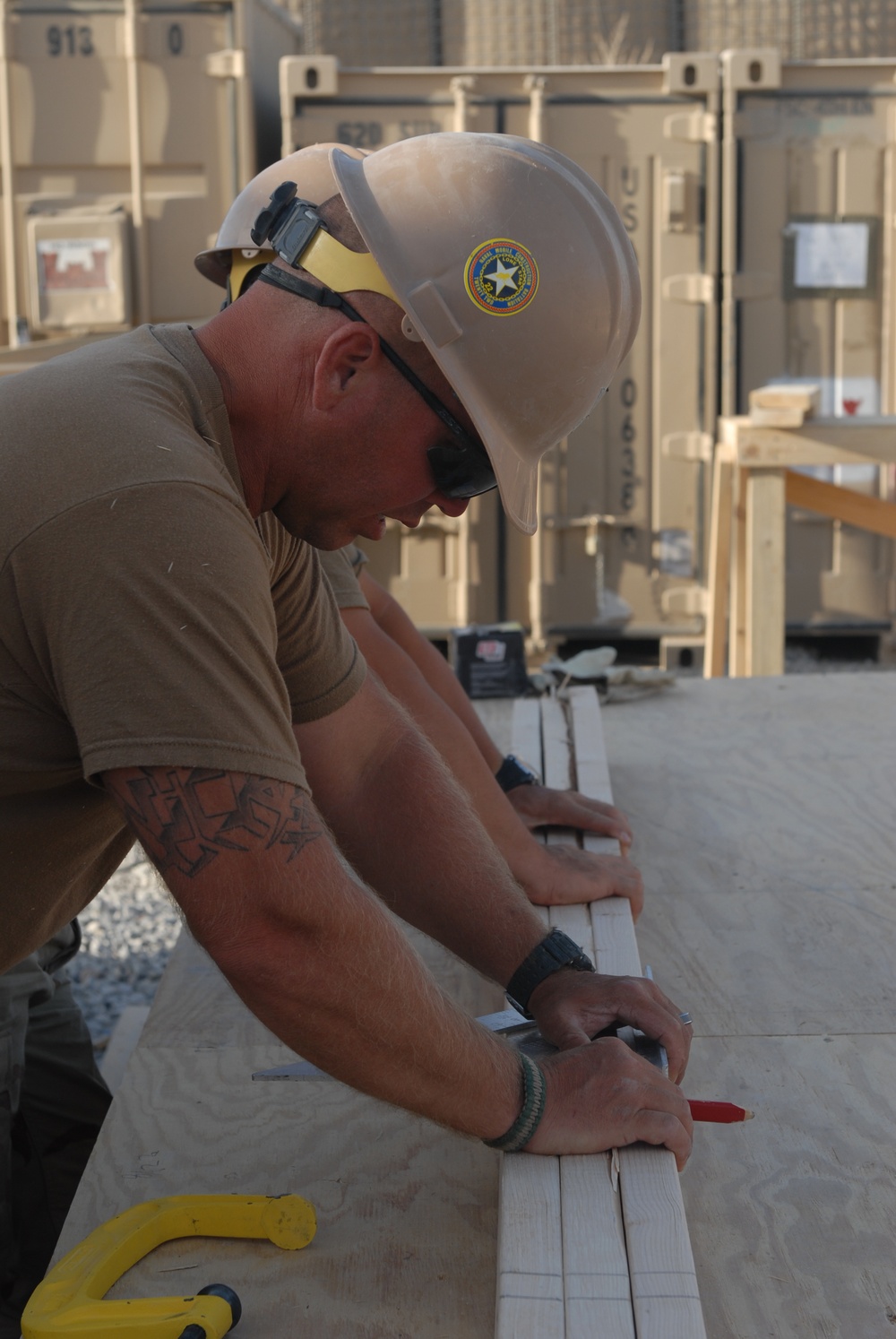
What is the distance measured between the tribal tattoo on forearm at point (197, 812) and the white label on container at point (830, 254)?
6105mm

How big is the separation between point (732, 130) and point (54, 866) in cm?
594

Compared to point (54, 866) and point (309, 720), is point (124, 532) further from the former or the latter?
point (309, 720)

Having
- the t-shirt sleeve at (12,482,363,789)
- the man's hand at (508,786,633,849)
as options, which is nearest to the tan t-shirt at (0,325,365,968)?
the t-shirt sleeve at (12,482,363,789)

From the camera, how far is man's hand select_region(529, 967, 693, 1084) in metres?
1.79

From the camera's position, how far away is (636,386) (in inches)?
270

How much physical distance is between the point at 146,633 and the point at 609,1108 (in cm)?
78

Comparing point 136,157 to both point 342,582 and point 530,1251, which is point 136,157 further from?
point 530,1251

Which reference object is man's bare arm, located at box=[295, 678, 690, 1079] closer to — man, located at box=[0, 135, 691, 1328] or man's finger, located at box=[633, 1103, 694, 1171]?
man, located at box=[0, 135, 691, 1328]

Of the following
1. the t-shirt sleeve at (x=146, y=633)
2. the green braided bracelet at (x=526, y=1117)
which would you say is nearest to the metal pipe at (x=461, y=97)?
the t-shirt sleeve at (x=146, y=633)

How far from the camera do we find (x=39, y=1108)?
2.71 meters

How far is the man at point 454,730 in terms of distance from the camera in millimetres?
2100

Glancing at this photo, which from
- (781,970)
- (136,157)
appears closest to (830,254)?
(136,157)

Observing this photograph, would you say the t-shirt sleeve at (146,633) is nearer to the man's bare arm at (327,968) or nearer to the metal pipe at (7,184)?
the man's bare arm at (327,968)

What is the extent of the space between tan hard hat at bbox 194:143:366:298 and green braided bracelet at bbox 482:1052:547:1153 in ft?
3.61
